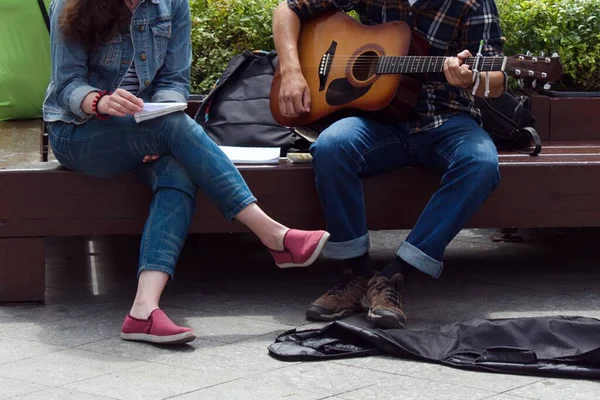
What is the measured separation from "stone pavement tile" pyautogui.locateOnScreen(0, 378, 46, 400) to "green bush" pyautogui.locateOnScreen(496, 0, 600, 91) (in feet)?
11.2

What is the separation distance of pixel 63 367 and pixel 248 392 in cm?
67

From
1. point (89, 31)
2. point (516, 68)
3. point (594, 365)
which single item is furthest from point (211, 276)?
point (594, 365)

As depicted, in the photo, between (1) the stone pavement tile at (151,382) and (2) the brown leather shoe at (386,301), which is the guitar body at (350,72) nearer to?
(2) the brown leather shoe at (386,301)

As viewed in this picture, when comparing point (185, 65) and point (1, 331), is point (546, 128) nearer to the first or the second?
point (185, 65)

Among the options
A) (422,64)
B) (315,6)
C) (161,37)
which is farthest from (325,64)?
(161,37)

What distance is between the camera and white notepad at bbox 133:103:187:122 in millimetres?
4102

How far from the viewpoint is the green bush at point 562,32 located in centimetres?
584

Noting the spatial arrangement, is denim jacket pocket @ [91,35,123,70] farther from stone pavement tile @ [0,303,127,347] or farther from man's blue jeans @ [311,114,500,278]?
stone pavement tile @ [0,303,127,347]

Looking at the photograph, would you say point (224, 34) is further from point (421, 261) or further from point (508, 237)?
point (421, 261)

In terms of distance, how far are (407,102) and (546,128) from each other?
4.88 ft

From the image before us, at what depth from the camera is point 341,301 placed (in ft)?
14.3

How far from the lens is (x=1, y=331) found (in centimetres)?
414

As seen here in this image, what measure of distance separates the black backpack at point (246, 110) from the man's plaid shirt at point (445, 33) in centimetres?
63

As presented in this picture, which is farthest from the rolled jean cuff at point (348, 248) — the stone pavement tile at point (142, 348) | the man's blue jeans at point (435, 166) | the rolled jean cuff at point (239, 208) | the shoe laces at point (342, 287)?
the stone pavement tile at point (142, 348)
